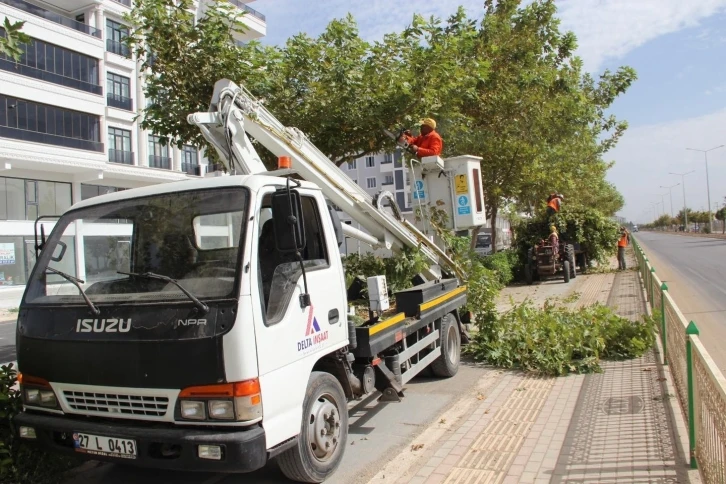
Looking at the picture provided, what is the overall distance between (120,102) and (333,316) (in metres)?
30.0

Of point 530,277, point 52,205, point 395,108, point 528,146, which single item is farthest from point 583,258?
point 52,205

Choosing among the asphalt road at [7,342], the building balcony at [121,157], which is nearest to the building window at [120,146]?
the building balcony at [121,157]

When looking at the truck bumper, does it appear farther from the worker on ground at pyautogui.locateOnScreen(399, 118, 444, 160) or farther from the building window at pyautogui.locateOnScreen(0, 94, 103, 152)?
the building window at pyautogui.locateOnScreen(0, 94, 103, 152)

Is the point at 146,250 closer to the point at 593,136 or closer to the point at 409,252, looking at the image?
the point at 409,252

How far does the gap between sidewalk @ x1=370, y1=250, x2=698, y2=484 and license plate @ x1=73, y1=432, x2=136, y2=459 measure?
1.81 meters

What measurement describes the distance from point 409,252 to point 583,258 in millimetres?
16992

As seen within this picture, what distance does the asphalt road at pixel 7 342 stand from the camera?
33.6 feet

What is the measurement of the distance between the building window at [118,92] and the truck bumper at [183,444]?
29.9m

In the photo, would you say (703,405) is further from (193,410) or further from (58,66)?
(58,66)

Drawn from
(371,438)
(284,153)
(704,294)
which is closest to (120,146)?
(704,294)

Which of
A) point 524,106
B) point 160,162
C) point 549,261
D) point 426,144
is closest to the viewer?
point 426,144

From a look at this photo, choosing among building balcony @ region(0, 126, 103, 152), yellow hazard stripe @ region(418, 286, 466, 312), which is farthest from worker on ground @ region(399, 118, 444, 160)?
building balcony @ region(0, 126, 103, 152)

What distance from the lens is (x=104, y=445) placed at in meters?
3.56

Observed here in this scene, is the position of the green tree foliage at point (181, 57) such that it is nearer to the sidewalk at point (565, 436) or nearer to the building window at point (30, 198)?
the sidewalk at point (565, 436)
